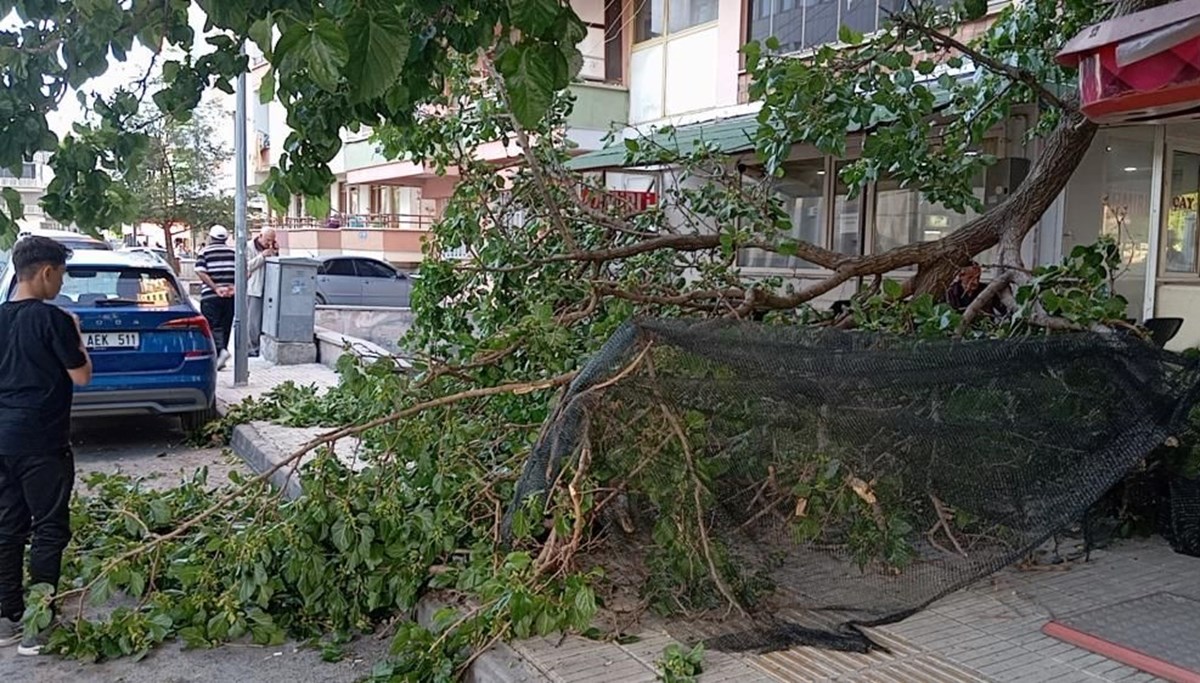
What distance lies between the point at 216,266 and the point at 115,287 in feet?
12.6

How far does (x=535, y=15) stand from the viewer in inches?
115

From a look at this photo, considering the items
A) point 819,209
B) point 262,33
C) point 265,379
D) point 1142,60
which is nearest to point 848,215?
point 819,209

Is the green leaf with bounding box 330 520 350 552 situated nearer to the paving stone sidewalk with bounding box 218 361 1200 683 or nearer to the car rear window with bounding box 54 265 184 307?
the paving stone sidewalk with bounding box 218 361 1200 683

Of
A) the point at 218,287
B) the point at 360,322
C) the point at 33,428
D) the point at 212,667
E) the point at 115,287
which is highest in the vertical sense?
the point at 115,287

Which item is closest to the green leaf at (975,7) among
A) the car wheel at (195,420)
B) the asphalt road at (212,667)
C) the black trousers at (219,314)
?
the asphalt road at (212,667)

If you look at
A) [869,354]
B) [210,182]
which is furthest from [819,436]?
[210,182]

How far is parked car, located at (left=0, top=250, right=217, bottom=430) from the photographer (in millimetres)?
7688

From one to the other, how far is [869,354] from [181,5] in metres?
3.10

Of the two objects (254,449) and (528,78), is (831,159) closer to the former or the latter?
(254,449)

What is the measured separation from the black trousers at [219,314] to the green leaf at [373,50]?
32.2ft

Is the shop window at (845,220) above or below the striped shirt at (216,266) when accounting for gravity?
above

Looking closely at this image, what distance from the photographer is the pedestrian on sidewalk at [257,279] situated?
12.8 meters

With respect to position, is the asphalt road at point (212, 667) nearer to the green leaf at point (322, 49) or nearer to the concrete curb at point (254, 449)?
the concrete curb at point (254, 449)

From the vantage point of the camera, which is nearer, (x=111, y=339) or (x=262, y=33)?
(x=262, y=33)
